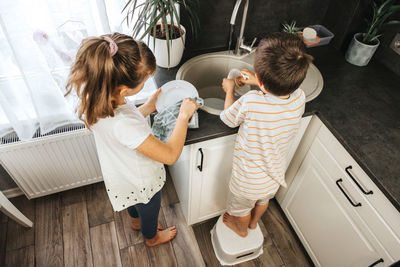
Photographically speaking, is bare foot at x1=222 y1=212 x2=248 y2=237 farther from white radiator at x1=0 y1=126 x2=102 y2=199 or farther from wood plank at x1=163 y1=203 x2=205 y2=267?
white radiator at x1=0 y1=126 x2=102 y2=199

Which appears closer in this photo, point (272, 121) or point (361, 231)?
point (272, 121)

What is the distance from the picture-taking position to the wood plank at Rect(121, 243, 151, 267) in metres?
1.63

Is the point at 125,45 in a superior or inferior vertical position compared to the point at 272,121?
superior

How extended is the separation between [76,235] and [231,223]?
36.3 inches

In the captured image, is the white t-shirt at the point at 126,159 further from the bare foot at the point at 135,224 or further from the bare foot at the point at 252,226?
the bare foot at the point at 252,226

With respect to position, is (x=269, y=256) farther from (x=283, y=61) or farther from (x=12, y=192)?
(x=12, y=192)

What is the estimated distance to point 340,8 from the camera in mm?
1539

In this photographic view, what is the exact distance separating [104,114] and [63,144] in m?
0.79

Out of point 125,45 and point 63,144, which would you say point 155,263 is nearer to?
point 63,144

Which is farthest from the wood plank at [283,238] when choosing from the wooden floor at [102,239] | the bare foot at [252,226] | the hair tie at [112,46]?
the hair tie at [112,46]

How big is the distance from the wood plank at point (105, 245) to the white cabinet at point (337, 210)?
1044mm

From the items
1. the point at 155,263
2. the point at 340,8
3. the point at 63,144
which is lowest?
the point at 155,263

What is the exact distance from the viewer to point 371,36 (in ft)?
4.73

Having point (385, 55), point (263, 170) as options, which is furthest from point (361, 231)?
point (385, 55)
